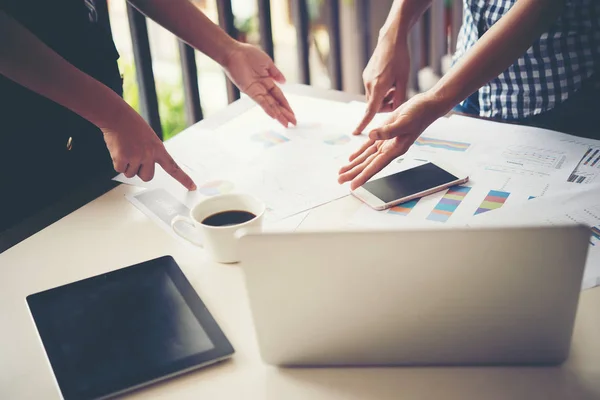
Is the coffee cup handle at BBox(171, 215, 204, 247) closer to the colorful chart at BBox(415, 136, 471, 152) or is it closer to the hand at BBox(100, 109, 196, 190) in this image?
the hand at BBox(100, 109, 196, 190)

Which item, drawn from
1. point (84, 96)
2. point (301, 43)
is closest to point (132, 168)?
point (84, 96)

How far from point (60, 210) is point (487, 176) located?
765 mm

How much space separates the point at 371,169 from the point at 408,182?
7 cm

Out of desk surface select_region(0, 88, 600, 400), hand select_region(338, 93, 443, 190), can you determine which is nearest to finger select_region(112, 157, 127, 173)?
desk surface select_region(0, 88, 600, 400)

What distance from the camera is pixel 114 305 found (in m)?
0.78

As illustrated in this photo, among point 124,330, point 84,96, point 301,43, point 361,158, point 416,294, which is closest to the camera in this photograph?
point 416,294

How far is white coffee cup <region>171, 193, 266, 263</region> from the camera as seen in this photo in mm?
855

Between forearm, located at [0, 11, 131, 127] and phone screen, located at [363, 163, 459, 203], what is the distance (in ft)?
1.49

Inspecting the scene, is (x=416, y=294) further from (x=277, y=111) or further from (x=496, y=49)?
(x=277, y=111)

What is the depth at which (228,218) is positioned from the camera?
2.97ft

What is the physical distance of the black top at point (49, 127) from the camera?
107 cm

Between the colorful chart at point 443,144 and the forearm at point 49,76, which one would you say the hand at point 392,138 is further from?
the forearm at point 49,76

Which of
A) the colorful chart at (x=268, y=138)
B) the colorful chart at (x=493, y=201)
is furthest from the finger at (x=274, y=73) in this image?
the colorful chart at (x=493, y=201)

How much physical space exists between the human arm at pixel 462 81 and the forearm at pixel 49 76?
1.38 feet
